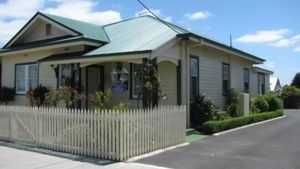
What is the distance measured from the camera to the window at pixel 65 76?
17.8 metres

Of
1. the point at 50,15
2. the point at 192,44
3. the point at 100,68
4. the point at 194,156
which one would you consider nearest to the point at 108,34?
the point at 100,68

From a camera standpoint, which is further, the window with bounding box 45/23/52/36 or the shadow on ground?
the window with bounding box 45/23/52/36

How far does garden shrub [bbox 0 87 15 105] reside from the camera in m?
21.5

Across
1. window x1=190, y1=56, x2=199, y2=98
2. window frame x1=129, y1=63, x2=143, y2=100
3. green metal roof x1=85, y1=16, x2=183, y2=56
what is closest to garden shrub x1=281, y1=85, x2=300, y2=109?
green metal roof x1=85, y1=16, x2=183, y2=56

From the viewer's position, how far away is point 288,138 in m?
14.3

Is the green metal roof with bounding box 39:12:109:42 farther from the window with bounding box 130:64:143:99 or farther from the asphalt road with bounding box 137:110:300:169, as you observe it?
the asphalt road with bounding box 137:110:300:169

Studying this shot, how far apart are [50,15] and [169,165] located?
1296 centimetres

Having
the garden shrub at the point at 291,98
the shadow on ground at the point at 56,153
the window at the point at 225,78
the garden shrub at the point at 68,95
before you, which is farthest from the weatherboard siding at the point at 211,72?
the garden shrub at the point at 291,98

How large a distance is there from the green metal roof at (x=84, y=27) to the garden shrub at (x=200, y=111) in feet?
15.6

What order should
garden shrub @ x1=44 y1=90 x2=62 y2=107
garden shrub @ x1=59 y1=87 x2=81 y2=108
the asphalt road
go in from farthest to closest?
garden shrub @ x1=44 y1=90 x2=62 y2=107 → garden shrub @ x1=59 y1=87 x2=81 y2=108 → the asphalt road

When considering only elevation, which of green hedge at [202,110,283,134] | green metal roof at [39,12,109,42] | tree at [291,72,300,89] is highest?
green metal roof at [39,12,109,42]

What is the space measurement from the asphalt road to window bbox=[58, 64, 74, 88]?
716 cm

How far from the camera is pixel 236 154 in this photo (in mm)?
10672

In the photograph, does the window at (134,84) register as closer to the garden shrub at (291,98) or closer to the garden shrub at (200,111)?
the garden shrub at (200,111)
